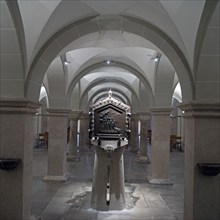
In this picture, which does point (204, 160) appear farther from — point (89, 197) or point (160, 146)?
point (160, 146)

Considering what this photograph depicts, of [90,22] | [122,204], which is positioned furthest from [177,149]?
[90,22]

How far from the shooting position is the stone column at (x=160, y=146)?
8312 mm

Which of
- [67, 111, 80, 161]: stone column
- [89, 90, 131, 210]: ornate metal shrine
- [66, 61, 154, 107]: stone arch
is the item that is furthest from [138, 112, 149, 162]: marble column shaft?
[89, 90, 131, 210]: ornate metal shrine

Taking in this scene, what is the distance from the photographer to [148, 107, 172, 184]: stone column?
8312 millimetres

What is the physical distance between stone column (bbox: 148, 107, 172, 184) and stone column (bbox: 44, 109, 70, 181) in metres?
2.81

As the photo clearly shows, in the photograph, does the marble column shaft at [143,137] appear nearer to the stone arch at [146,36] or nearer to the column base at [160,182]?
the column base at [160,182]

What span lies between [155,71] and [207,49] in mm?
4173

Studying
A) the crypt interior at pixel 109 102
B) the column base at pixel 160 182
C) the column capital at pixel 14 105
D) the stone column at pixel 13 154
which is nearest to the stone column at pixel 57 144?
the crypt interior at pixel 109 102

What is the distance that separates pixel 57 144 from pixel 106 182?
9.99 feet

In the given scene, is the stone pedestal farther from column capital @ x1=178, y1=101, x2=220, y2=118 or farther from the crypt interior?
column capital @ x1=178, y1=101, x2=220, y2=118

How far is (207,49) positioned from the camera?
4.09 m

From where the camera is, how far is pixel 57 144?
852 centimetres

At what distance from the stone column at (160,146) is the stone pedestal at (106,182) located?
2.53 m

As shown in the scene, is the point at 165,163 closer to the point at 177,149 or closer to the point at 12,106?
the point at 12,106
